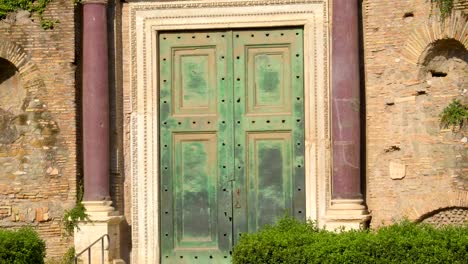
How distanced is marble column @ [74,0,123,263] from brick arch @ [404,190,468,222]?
429 cm

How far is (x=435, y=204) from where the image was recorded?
1517 cm

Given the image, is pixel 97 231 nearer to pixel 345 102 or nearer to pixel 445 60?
pixel 345 102

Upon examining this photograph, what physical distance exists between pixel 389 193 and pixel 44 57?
217 inches

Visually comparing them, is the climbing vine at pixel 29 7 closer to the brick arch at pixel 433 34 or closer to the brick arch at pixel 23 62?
the brick arch at pixel 23 62

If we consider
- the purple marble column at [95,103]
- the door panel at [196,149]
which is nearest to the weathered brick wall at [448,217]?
the door panel at [196,149]

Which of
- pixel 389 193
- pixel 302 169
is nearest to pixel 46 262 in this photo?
pixel 302 169

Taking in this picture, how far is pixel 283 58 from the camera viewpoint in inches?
636

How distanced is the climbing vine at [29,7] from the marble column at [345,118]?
4.28m

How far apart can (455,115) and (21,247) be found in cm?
635

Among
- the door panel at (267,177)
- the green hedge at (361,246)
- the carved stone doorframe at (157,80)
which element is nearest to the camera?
the green hedge at (361,246)

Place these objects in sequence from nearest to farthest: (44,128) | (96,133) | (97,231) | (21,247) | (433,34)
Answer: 1. (21,247)
2. (433,34)
3. (97,231)
4. (96,133)
5. (44,128)

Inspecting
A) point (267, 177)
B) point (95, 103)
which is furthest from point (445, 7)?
point (95, 103)

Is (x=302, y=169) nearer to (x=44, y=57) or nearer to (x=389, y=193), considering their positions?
(x=389, y=193)

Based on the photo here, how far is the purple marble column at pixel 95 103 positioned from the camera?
15.7 m
